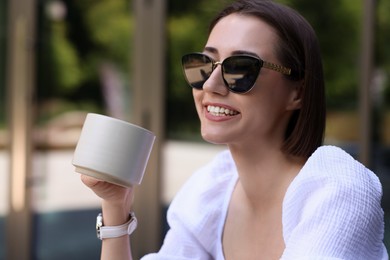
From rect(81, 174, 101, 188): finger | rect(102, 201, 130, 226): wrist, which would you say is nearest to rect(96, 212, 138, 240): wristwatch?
rect(102, 201, 130, 226): wrist

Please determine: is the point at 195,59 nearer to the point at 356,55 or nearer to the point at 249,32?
the point at 249,32

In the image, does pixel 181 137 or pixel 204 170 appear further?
pixel 181 137

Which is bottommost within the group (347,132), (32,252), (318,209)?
(32,252)

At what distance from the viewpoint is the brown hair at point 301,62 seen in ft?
4.32

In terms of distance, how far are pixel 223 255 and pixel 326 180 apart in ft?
1.32

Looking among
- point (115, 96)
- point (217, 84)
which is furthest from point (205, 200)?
point (115, 96)

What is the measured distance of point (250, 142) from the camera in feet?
4.46

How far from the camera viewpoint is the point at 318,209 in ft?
3.74

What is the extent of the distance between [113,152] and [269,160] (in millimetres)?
375

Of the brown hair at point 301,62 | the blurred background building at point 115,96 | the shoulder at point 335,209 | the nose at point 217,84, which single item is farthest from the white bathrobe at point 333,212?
the blurred background building at point 115,96

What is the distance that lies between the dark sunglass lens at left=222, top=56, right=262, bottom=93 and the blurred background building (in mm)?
2372

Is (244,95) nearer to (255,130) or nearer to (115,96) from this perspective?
(255,130)

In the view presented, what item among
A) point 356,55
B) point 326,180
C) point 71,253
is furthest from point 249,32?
point 71,253

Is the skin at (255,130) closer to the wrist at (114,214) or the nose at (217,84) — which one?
the nose at (217,84)
